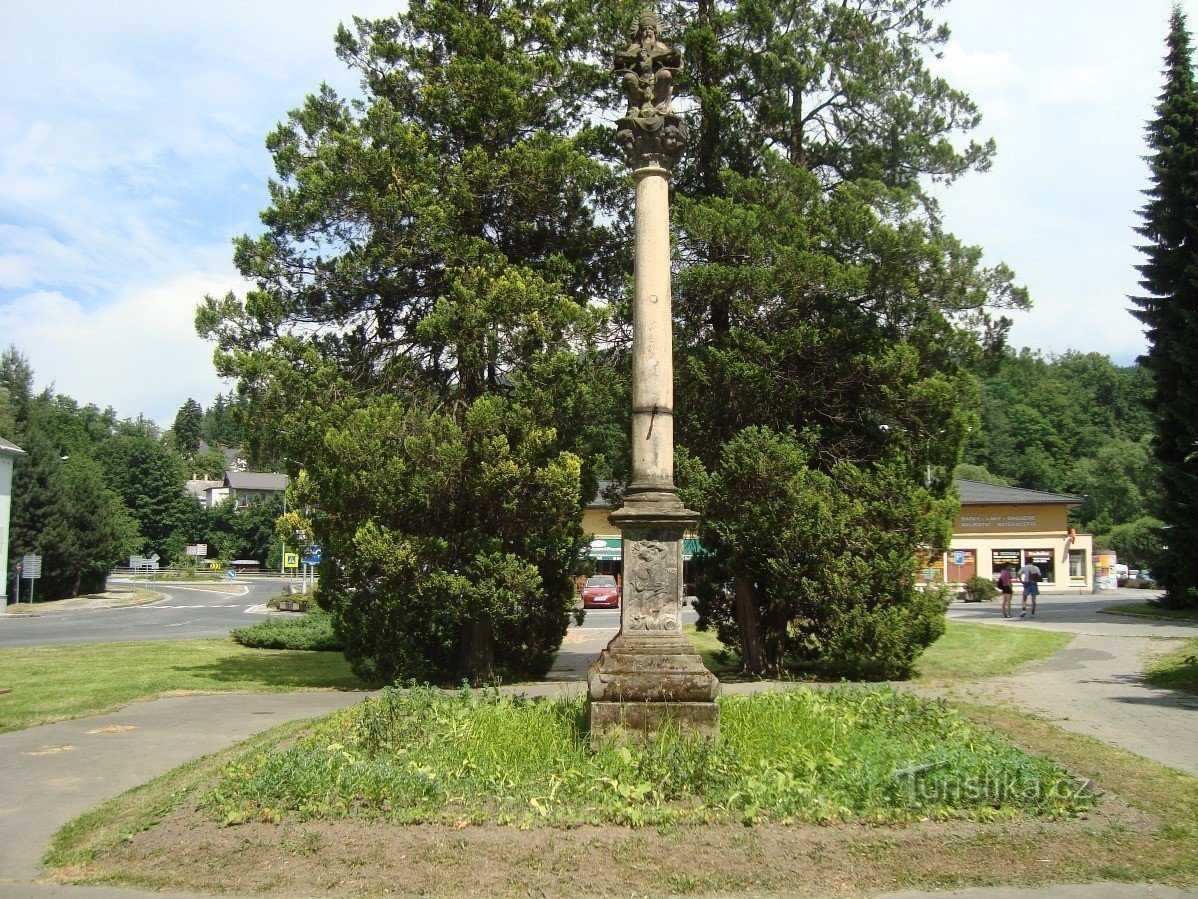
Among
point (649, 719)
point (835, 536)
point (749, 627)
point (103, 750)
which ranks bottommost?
point (103, 750)

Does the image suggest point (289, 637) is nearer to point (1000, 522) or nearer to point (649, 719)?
point (649, 719)

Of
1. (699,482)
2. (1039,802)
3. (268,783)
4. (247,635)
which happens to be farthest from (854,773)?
(247,635)

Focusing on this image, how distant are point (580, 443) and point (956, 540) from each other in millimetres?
36730

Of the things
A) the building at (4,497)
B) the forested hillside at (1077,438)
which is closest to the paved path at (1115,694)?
the building at (4,497)

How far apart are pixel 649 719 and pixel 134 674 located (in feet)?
37.5

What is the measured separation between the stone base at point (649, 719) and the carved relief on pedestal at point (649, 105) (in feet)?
17.3

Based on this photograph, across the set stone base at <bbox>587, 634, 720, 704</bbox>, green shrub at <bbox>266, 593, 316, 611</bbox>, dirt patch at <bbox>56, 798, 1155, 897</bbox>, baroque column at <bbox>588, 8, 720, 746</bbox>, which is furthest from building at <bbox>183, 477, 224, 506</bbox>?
dirt patch at <bbox>56, 798, 1155, 897</bbox>

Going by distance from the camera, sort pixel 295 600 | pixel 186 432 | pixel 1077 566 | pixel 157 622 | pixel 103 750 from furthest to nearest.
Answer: pixel 186 432 → pixel 1077 566 → pixel 295 600 → pixel 157 622 → pixel 103 750

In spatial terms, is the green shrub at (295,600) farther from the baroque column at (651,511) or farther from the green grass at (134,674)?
the baroque column at (651,511)

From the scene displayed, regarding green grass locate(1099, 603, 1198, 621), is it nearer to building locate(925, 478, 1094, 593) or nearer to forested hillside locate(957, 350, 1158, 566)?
building locate(925, 478, 1094, 593)

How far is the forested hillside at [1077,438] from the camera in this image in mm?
70500

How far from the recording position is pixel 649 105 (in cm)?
982

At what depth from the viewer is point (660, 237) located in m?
9.47

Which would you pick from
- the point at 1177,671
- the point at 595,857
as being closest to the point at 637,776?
the point at 595,857
